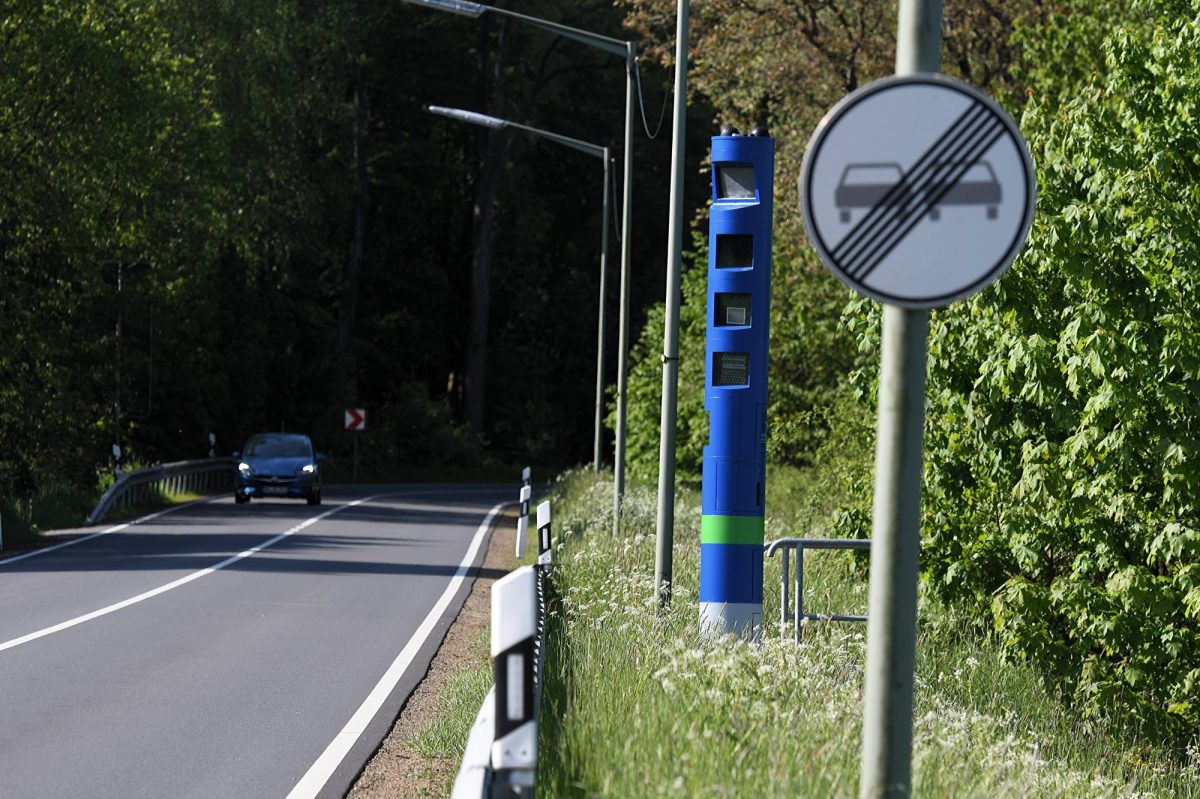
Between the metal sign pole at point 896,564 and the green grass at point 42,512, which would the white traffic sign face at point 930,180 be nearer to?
the metal sign pole at point 896,564

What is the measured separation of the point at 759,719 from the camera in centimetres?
755

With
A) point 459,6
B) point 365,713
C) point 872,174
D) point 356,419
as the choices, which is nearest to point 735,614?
point 365,713

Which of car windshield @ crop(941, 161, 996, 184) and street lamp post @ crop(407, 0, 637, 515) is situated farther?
street lamp post @ crop(407, 0, 637, 515)

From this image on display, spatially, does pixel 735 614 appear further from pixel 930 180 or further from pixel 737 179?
pixel 930 180

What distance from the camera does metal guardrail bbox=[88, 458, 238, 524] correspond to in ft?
111

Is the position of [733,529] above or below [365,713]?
above

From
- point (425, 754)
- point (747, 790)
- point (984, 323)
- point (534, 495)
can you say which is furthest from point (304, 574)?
point (534, 495)

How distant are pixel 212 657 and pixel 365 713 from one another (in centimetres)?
288

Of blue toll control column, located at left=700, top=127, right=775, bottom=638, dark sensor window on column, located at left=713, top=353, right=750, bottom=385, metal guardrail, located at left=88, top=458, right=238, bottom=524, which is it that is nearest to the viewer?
blue toll control column, located at left=700, top=127, right=775, bottom=638

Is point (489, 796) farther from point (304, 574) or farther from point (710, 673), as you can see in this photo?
point (304, 574)

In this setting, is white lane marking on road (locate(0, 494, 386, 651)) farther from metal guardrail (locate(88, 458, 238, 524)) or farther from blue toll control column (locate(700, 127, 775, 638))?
blue toll control column (locate(700, 127, 775, 638))

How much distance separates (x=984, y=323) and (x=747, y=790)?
11.1 metres

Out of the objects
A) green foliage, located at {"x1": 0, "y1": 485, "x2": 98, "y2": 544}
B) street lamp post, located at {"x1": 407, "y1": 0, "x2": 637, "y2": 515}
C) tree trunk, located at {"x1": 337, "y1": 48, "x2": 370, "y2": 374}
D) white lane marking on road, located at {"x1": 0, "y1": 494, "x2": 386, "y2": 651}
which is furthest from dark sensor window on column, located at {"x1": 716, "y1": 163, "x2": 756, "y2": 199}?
tree trunk, located at {"x1": 337, "y1": 48, "x2": 370, "y2": 374}

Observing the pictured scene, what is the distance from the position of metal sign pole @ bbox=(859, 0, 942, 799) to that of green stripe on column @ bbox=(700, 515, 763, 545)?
8.96m
